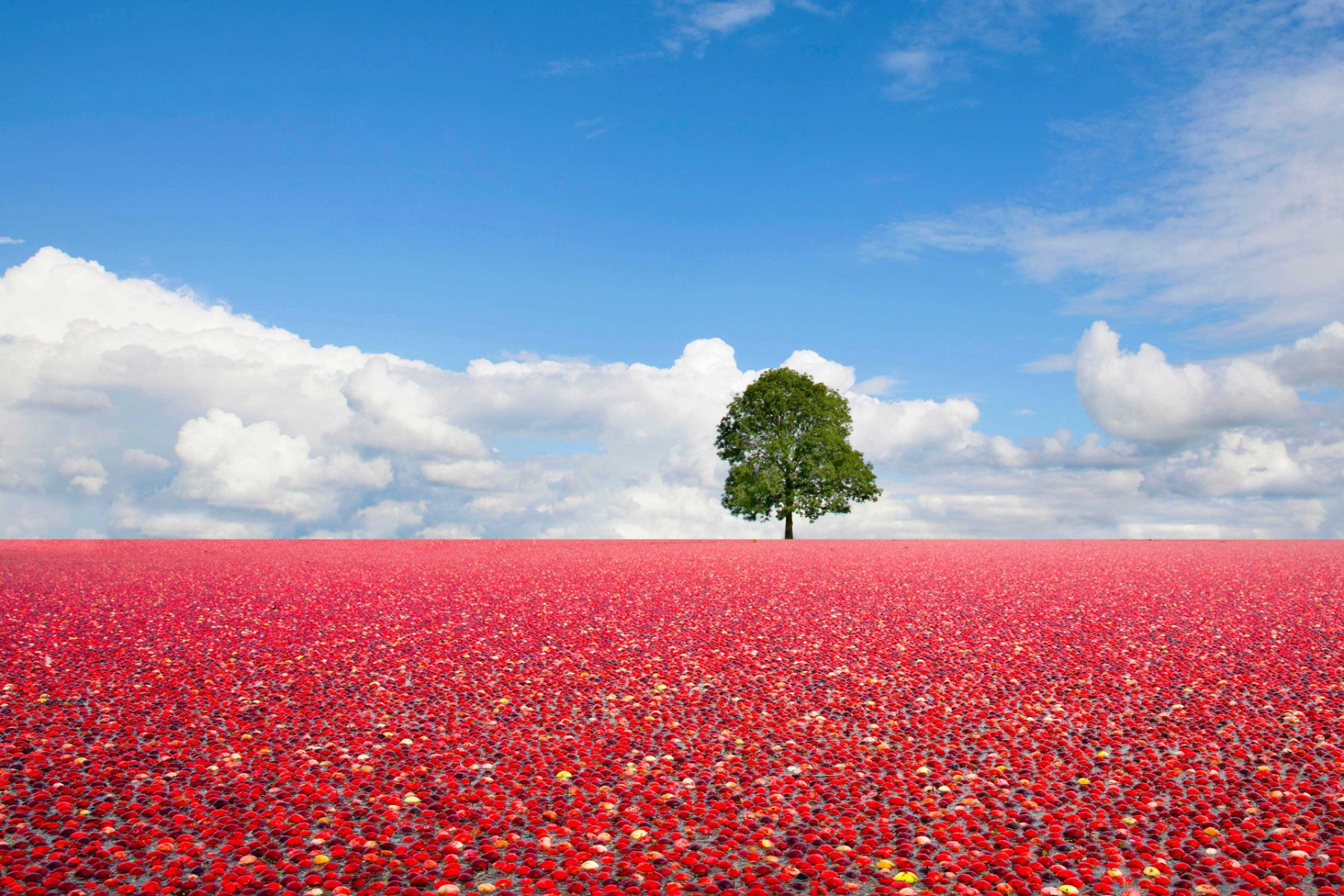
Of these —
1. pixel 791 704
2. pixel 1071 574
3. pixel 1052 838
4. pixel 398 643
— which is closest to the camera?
pixel 1052 838

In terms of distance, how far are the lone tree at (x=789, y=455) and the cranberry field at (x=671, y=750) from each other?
36278 mm

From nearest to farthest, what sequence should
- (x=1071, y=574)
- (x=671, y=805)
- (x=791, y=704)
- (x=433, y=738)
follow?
(x=671, y=805) < (x=433, y=738) < (x=791, y=704) < (x=1071, y=574)

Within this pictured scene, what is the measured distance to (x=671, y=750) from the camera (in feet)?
25.2

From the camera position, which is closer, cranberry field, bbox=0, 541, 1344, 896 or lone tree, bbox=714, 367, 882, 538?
cranberry field, bbox=0, 541, 1344, 896

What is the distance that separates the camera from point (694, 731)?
8250mm

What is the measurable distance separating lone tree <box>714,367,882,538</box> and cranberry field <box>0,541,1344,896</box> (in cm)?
3628

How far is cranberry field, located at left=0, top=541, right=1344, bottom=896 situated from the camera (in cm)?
545

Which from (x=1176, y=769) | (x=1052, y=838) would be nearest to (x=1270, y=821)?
(x=1176, y=769)

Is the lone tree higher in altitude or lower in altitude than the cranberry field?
higher

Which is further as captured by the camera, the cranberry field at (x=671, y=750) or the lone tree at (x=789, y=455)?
the lone tree at (x=789, y=455)

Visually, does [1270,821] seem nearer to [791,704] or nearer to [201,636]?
[791,704]

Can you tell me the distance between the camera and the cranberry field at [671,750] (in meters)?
5.45

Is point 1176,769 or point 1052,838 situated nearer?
point 1052,838

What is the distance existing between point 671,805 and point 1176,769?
14.8 feet
